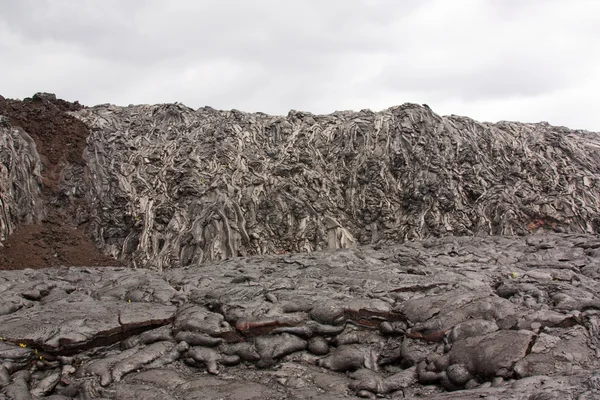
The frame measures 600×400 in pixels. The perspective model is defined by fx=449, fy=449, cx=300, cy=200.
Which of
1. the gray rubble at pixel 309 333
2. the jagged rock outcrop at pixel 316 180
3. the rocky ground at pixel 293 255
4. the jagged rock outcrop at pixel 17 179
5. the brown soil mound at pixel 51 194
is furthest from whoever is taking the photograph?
the jagged rock outcrop at pixel 316 180

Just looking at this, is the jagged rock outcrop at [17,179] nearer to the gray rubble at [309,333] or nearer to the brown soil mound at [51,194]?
the brown soil mound at [51,194]

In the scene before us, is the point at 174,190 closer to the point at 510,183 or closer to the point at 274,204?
the point at 274,204

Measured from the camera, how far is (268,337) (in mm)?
9180

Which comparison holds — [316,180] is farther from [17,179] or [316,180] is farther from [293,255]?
[17,179]

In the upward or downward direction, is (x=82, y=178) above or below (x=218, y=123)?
below

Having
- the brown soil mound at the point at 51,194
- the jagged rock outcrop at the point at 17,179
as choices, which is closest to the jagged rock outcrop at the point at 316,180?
the brown soil mound at the point at 51,194

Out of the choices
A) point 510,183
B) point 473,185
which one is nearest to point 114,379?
point 473,185

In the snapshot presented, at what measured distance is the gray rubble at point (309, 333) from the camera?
7598 mm

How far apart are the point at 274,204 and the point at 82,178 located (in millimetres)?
8236

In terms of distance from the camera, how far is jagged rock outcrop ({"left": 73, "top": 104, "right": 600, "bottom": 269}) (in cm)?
1722

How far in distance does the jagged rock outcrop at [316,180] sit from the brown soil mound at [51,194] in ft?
2.44

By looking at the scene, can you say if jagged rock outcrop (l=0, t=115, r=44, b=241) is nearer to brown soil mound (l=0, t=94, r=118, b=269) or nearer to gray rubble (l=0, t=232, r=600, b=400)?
brown soil mound (l=0, t=94, r=118, b=269)

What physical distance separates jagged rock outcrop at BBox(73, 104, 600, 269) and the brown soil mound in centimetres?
74

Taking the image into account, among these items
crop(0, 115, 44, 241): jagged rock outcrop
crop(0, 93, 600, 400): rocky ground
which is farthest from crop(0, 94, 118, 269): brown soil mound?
crop(0, 115, 44, 241): jagged rock outcrop
